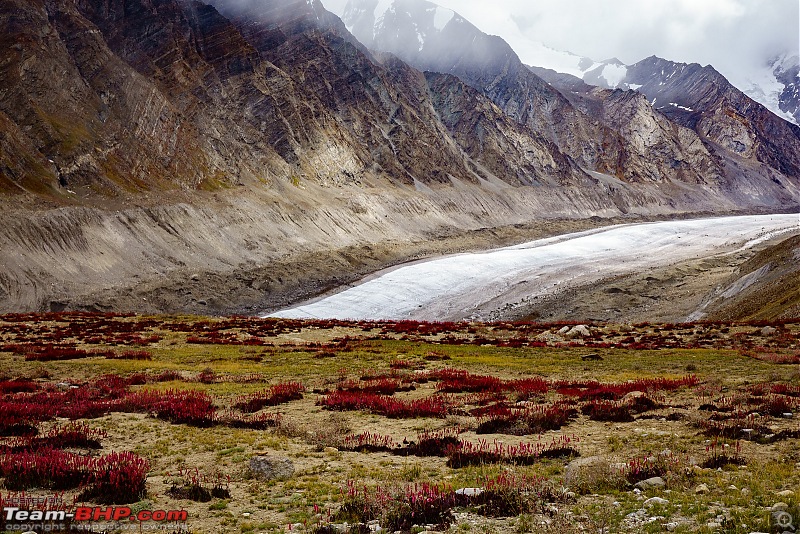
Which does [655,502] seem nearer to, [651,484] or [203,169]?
[651,484]

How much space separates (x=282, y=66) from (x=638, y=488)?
573 ft

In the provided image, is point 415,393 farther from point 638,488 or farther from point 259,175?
point 259,175

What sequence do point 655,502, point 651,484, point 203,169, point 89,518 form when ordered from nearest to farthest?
point 89,518 → point 655,502 → point 651,484 → point 203,169

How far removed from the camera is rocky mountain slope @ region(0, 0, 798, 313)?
74.1m

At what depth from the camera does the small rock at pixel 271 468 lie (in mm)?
9555

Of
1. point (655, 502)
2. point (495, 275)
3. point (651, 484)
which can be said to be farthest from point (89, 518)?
point (495, 275)

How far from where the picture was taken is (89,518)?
7203 millimetres

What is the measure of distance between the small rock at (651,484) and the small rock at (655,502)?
631 mm

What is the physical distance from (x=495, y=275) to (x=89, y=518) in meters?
80.1

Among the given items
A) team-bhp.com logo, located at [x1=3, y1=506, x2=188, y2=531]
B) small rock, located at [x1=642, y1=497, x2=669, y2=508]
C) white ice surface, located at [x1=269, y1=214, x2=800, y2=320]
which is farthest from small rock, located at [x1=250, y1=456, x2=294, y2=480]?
white ice surface, located at [x1=269, y1=214, x2=800, y2=320]

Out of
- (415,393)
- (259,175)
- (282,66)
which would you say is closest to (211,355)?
(415,393)

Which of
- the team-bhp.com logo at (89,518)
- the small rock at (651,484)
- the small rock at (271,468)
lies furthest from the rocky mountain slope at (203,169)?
the small rock at (651,484)

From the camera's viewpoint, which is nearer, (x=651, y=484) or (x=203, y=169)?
(x=651, y=484)

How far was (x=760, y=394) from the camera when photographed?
15.1 meters
